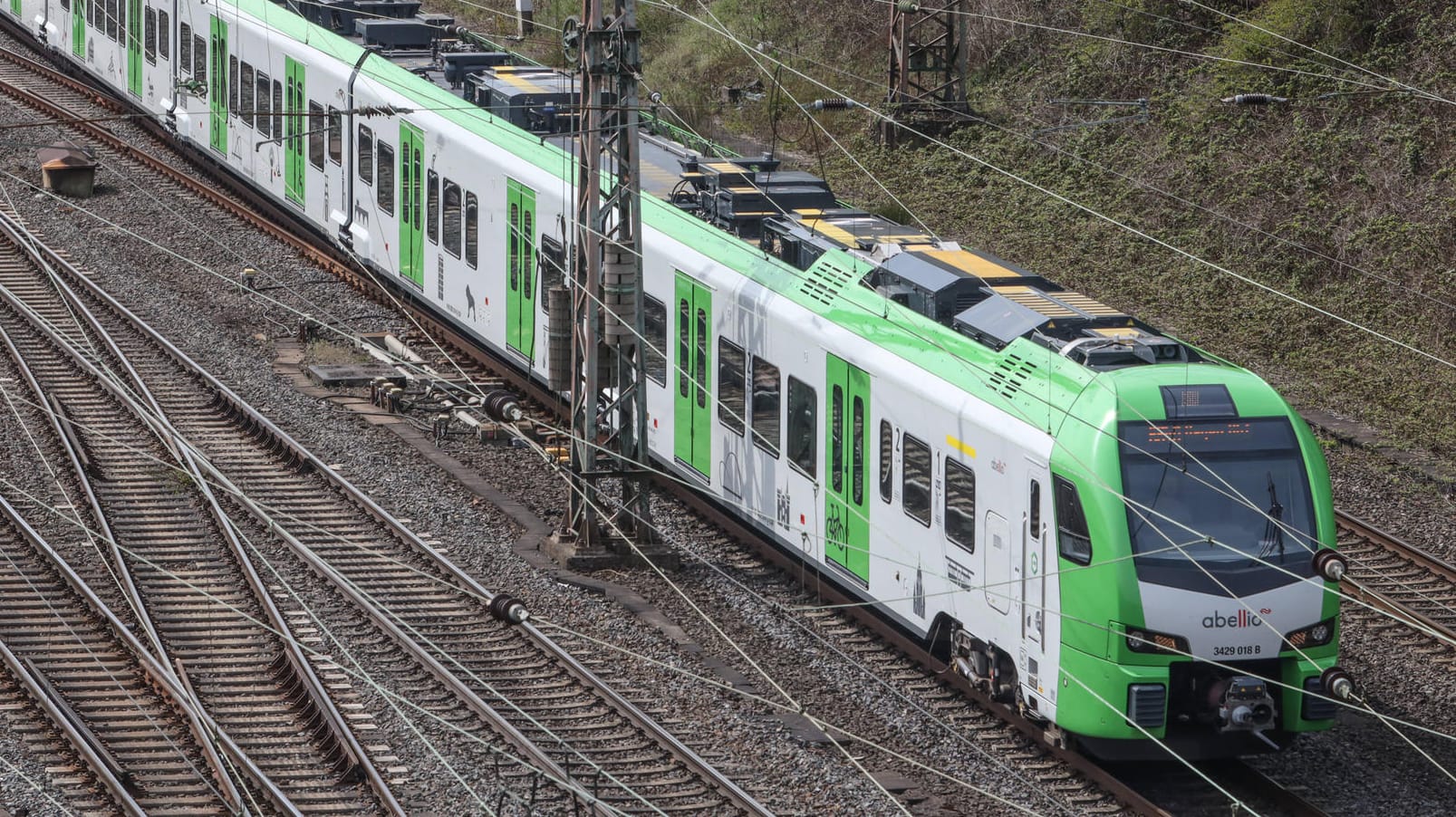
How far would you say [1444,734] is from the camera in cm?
1456

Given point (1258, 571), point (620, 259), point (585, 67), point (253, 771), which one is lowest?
point (253, 771)

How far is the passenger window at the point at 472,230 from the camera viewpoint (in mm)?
23938

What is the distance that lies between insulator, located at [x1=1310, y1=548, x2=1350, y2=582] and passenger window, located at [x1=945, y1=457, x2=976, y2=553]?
2.42 metres

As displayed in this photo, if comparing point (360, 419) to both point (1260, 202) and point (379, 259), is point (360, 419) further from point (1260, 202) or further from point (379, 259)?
point (1260, 202)

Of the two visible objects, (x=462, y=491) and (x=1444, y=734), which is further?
(x=462, y=491)

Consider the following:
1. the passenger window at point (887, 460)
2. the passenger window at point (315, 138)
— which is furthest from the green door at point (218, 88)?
the passenger window at point (887, 460)

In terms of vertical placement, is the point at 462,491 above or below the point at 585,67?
below

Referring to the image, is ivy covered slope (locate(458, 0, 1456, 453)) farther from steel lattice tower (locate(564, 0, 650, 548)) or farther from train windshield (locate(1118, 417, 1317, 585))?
train windshield (locate(1118, 417, 1317, 585))

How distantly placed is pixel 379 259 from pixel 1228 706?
636 inches

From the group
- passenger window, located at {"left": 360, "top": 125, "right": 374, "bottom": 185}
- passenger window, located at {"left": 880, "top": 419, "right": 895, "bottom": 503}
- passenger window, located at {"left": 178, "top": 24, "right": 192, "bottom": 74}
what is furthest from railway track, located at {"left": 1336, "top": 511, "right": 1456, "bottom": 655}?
passenger window, located at {"left": 178, "top": 24, "right": 192, "bottom": 74}

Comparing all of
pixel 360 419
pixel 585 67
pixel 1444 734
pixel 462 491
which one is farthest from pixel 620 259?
pixel 1444 734

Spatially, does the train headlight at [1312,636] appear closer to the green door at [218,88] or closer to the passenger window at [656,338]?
the passenger window at [656,338]

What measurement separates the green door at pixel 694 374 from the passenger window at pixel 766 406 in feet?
3.10

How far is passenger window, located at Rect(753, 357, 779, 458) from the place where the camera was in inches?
704
